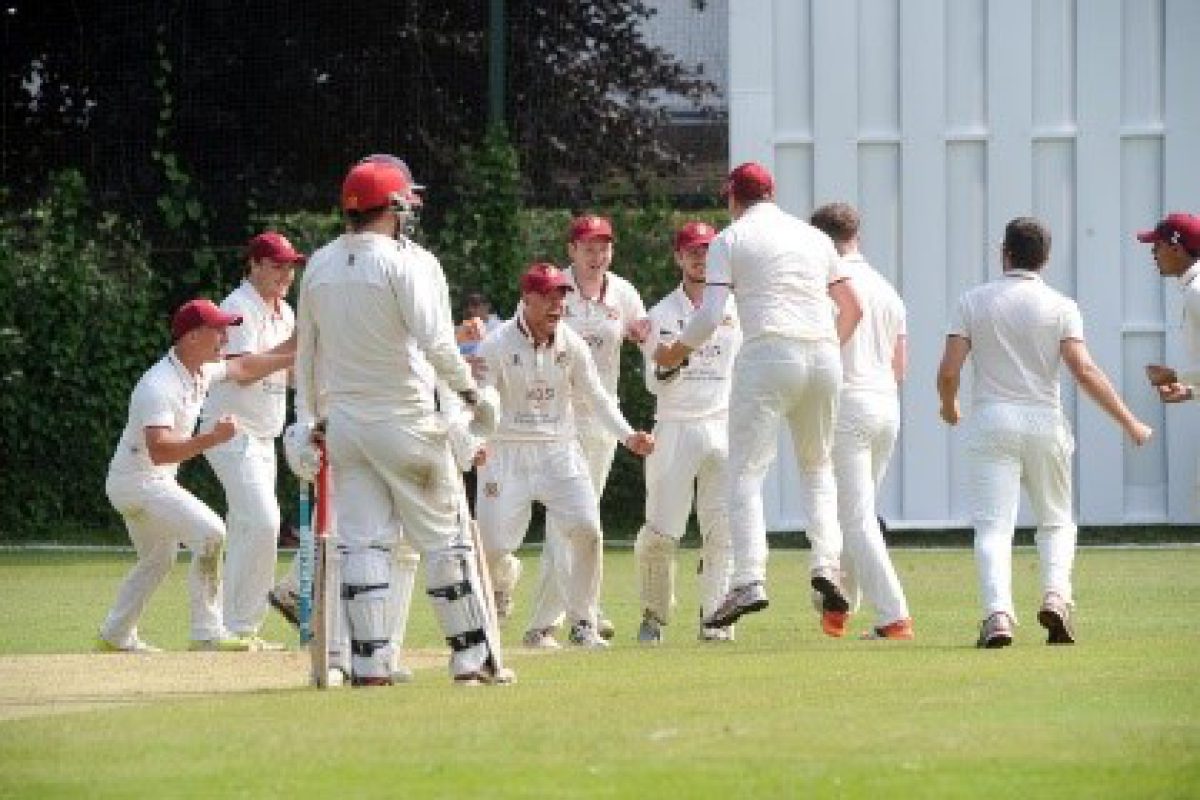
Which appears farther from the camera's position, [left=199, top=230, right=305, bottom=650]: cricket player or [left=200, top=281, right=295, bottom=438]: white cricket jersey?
[left=200, top=281, right=295, bottom=438]: white cricket jersey

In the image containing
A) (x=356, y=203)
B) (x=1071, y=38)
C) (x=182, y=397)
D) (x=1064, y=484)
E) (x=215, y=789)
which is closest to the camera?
(x=215, y=789)

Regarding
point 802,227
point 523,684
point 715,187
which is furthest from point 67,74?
point 523,684

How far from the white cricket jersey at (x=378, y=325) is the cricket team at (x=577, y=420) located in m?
0.01

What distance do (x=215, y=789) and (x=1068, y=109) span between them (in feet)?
51.9

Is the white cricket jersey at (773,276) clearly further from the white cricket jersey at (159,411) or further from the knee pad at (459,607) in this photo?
the white cricket jersey at (159,411)

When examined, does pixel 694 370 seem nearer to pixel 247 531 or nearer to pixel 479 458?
pixel 247 531

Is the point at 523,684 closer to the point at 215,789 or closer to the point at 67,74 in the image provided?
the point at 215,789

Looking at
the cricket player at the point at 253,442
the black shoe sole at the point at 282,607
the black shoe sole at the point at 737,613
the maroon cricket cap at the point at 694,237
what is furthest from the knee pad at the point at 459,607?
the maroon cricket cap at the point at 694,237

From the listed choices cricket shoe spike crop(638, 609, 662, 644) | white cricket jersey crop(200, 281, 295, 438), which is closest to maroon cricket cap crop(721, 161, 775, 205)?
cricket shoe spike crop(638, 609, 662, 644)

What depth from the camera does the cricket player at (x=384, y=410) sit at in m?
12.9

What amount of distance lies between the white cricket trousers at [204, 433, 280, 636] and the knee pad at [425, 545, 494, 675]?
3.67m

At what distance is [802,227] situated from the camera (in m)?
15.4

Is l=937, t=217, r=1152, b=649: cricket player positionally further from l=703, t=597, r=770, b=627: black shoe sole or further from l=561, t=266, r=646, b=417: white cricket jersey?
l=561, t=266, r=646, b=417: white cricket jersey

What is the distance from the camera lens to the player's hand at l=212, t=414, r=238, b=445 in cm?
1562
